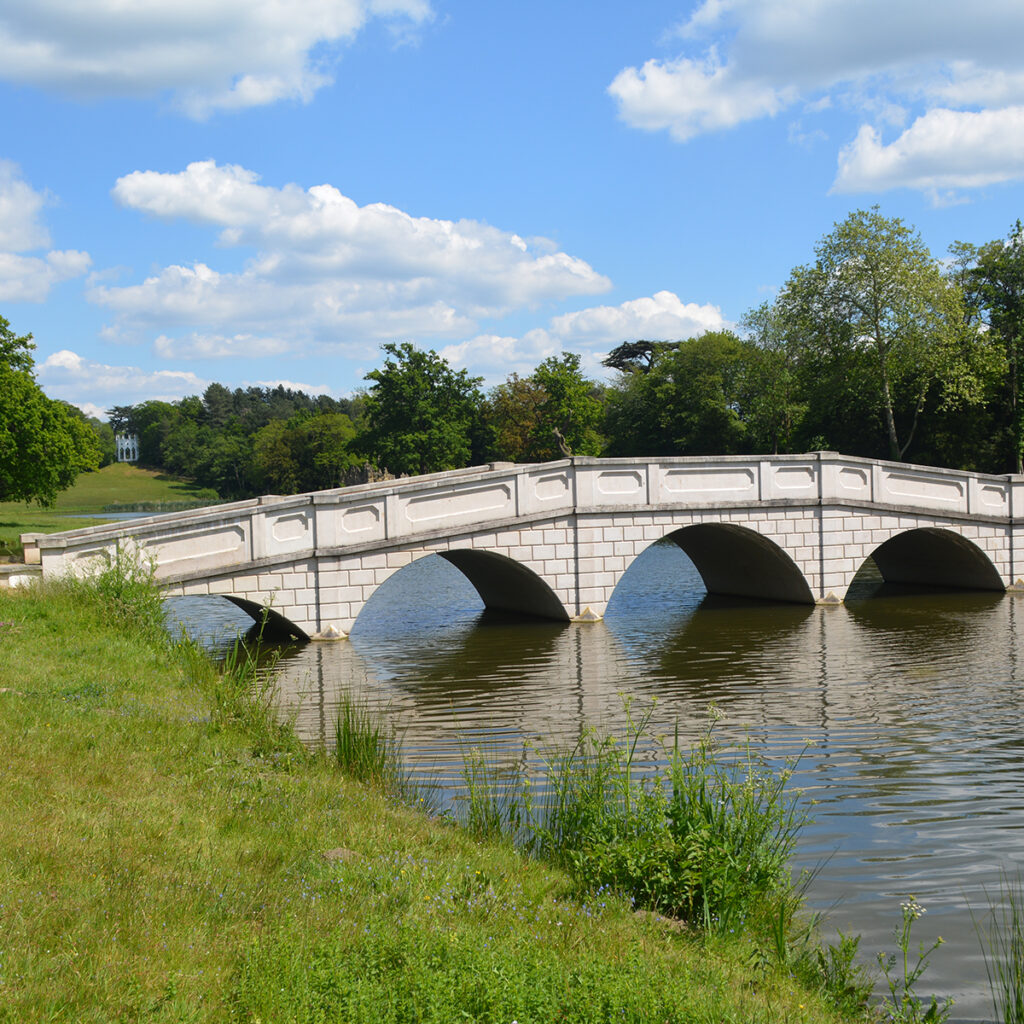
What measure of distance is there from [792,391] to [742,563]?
29.5 meters

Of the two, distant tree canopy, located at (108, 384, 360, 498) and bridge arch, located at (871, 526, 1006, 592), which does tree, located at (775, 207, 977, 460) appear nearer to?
bridge arch, located at (871, 526, 1006, 592)

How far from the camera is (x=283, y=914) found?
4281 millimetres

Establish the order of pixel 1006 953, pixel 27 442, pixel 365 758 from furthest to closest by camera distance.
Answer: pixel 27 442 → pixel 365 758 → pixel 1006 953

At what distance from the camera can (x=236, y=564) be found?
A: 636 inches

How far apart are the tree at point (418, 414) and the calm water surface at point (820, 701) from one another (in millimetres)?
34187

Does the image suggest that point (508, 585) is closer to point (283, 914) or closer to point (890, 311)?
point (283, 914)

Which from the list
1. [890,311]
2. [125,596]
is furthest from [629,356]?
[125,596]

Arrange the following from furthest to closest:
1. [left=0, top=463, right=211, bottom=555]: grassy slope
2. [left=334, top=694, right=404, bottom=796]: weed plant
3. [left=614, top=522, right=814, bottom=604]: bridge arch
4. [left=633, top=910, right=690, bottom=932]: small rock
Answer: [left=0, top=463, right=211, bottom=555]: grassy slope, [left=614, top=522, right=814, bottom=604]: bridge arch, [left=334, top=694, right=404, bottom=796]: weed plant, [left=633, top=910, right=690, bottom=932]: small rock

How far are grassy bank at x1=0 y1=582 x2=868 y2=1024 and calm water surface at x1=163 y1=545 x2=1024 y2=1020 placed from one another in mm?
1610

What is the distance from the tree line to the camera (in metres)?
36.4

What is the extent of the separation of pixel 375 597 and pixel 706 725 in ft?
48.3

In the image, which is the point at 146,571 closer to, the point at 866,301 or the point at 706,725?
the point at 706,725

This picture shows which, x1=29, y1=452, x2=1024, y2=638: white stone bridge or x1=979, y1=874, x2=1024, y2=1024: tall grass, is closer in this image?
x1=979, y1=874, x2=1024, y2=1024: tall grass

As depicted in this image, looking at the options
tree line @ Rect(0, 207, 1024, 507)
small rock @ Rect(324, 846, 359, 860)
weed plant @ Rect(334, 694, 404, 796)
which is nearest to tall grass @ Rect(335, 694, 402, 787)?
weed plant @ Rect(334, 694, 404, 796)
